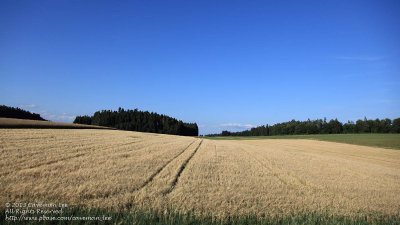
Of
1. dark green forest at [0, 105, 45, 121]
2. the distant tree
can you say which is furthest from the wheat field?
the distant tree

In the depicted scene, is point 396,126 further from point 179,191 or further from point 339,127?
point 179,191

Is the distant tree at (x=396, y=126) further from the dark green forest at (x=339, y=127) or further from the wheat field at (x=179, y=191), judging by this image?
the wheat field at (x=179, y=191)

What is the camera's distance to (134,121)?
133 m

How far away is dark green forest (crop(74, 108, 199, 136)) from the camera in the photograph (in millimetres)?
129125

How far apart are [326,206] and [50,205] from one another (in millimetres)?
9777

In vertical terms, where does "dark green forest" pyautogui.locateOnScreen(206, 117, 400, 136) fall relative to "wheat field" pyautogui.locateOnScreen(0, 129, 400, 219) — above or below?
above

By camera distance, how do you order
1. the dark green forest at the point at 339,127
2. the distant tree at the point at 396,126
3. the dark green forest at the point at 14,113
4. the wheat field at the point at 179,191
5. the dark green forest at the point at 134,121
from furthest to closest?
the dark green forest at the point at 134,121
the dark green forest at the point at 339,127
the distant tree at the point at 396,126
the dark green forest at the point at 14,113
the wheat field at the point at 179,191

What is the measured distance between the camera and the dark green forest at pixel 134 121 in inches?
5084

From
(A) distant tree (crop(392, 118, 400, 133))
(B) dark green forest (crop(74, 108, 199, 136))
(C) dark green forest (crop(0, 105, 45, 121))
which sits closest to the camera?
(C) dark green forest (crop(0, 105, 45, 121))

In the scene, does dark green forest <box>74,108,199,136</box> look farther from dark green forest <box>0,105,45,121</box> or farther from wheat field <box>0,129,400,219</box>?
wheat field <box>0,129,400,219</box>

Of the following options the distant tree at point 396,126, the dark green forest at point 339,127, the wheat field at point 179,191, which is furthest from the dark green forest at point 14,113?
the distant tree at point 396,126

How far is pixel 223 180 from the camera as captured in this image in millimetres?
12156

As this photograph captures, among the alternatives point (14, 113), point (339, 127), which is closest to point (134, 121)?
point (14, 113)

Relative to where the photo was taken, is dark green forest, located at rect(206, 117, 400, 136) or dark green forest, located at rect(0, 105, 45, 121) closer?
dark green forest, located at rect(0, 105, 45, 121)
